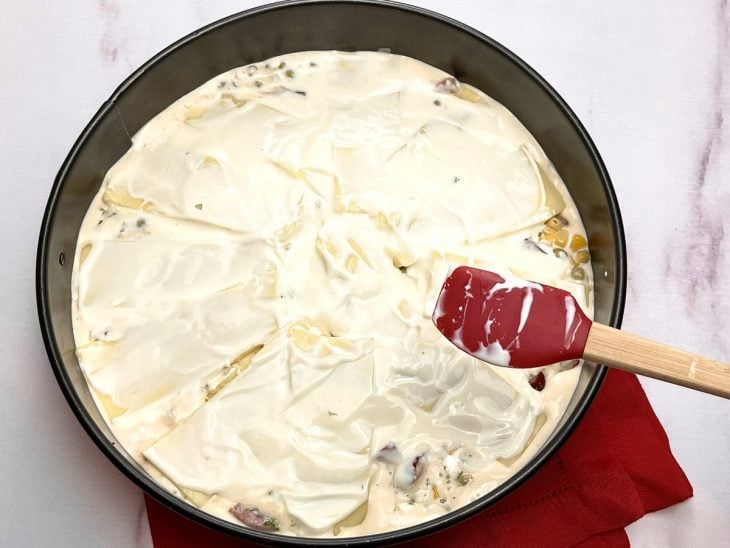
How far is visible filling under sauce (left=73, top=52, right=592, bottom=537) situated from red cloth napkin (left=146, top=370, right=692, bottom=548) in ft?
0.44

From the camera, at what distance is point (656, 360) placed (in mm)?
1078

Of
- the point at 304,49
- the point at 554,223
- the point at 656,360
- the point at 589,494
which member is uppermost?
the point at 304,49

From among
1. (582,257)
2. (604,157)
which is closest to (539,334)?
(582,257)

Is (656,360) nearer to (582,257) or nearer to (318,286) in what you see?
(582,257)

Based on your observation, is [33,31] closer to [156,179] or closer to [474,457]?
[156,179]

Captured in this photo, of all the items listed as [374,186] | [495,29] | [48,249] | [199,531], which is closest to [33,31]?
[48,249]

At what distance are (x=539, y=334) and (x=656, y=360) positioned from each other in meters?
0.16

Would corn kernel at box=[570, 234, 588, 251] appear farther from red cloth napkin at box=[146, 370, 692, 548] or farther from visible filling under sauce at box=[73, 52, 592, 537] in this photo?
red cloth napkin at box=[146, 370, 692, 548]

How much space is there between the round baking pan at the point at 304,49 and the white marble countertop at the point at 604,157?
168mm

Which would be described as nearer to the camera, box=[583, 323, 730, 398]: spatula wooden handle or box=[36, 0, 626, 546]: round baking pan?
box=[583, 323, 730, 398]: spatula wooden handle

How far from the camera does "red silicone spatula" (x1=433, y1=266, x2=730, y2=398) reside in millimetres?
1072

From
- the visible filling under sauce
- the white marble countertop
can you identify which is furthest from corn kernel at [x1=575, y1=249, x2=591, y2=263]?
the white marble countertop

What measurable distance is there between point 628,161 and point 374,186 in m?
0.53

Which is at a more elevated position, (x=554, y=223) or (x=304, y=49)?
(x=304, y=49)
